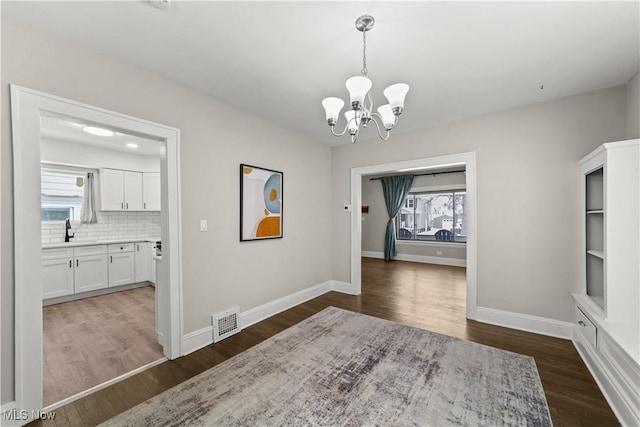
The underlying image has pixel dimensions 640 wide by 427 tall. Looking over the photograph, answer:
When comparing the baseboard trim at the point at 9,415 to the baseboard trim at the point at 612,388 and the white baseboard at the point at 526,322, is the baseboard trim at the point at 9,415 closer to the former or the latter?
the baseboard trim at the point at 612,388

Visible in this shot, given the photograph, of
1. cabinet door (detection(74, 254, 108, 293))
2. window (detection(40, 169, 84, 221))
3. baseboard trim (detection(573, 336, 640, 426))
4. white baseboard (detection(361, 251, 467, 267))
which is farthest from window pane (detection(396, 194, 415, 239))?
window (detection(40, 169, 84, 221))

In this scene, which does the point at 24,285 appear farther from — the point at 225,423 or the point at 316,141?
the point at 316,141

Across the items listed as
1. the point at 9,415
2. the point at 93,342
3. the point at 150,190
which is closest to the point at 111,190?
the point at 150,190

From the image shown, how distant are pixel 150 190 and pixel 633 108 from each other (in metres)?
7.08

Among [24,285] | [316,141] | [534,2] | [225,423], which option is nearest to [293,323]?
[225,423]

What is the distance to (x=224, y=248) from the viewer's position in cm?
290

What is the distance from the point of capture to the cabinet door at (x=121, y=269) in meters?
4.47

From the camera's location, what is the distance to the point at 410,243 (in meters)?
7.67

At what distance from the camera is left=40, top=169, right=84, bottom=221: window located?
4371 mm

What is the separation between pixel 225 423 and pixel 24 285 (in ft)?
5.17

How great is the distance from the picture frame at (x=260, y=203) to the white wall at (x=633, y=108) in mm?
3668

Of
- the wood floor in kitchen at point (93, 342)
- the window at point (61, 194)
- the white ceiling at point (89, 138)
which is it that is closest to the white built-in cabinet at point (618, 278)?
the wood floor in kitchen at point (93, 342)

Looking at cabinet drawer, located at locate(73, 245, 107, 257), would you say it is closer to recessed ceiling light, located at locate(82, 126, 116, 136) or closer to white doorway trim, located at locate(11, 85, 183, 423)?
recessed ceiling light, located at locate(82, 126, 116, 136)

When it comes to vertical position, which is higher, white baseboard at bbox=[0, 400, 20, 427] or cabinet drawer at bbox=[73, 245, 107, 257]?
cabinet drawer at bbox=[73, 245, 107, 257]
